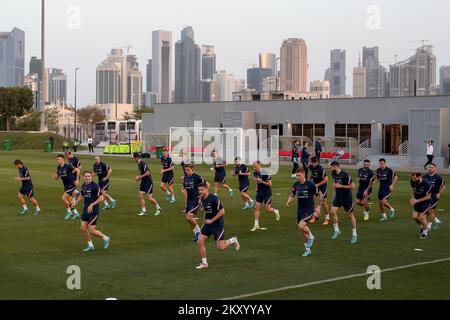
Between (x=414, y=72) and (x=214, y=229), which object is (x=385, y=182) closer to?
(x=214, y=229)

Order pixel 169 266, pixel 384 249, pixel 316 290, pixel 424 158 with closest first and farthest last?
pixel 316 290 → pixel 169 266 → pixel 384 249 → pixel 424 158

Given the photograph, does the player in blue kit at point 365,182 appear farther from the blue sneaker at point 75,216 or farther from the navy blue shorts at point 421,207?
the blue sneaker at point 75,216

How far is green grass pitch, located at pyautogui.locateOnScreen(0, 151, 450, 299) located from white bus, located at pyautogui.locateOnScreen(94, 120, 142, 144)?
2409 inches

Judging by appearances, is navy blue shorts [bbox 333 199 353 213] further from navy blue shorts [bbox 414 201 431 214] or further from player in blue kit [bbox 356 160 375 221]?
player in blue kit [bbox 356 160 375 221]

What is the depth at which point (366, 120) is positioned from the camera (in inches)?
2181

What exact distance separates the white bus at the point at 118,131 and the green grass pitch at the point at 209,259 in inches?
2409

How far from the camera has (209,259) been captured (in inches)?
586

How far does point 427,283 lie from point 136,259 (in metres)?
6.22

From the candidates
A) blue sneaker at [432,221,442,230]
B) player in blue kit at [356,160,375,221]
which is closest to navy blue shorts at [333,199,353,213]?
player in blue kit at [356,160,375,221]

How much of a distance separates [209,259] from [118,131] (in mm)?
73542

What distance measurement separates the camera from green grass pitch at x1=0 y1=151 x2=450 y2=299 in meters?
12.0

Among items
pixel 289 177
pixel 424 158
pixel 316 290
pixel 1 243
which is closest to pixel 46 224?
pixel 1 243

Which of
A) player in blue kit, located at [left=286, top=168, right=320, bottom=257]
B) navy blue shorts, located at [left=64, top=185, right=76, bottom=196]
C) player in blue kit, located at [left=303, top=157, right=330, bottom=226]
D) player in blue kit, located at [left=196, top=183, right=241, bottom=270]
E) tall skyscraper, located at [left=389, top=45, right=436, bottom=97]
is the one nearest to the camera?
player in blue kit, located at [left=196, top=183, right=241, bottom=270]
